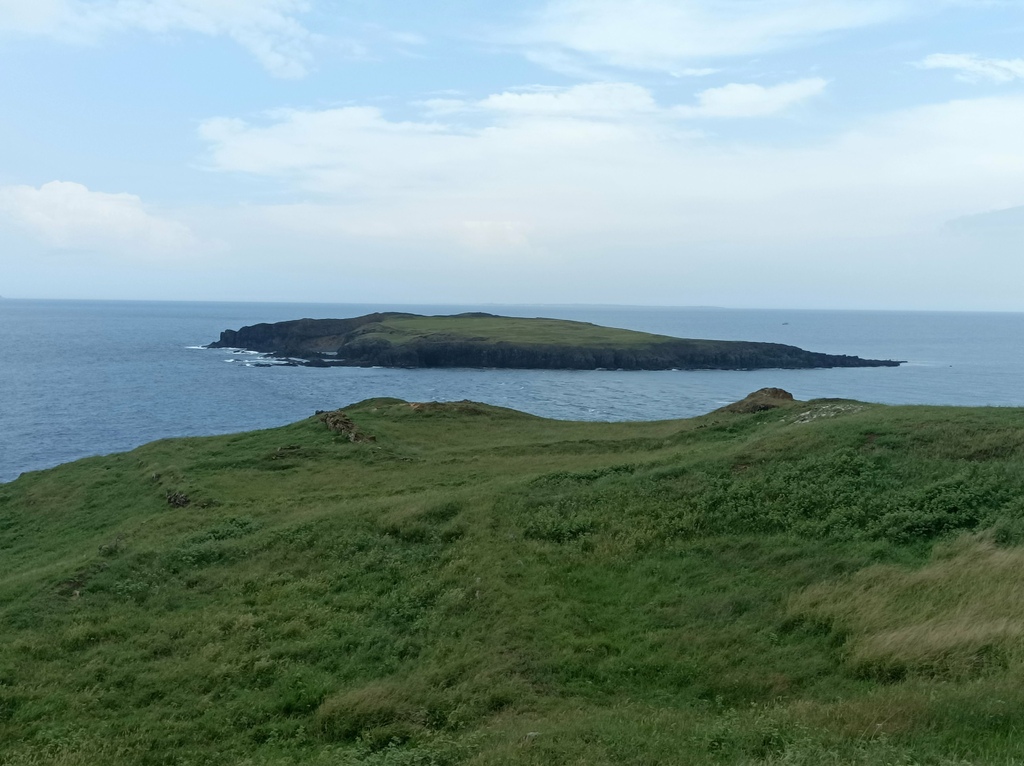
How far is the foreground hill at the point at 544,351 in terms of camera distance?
120 metres

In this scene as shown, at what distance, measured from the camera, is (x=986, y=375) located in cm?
10775

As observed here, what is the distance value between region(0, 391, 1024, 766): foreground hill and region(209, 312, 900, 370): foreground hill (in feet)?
313

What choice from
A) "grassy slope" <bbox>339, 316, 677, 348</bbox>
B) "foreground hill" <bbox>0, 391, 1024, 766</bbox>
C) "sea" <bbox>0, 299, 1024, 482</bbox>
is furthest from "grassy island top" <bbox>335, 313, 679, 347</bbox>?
"foreground hill" <bbox>0, 391, 1024, 766</bbox>

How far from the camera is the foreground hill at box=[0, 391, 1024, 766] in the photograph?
30.8 ft

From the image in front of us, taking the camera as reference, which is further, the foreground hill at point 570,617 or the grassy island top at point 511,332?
the grassy island top at point 511,332

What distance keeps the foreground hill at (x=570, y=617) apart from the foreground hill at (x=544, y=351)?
95.3 meters

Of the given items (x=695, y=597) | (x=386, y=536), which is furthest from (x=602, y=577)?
(x=386, y=536)

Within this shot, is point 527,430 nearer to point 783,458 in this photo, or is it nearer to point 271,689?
point 783,458

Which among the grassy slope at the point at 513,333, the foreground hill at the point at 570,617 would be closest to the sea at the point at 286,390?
the grassy slope at the point at 513,333

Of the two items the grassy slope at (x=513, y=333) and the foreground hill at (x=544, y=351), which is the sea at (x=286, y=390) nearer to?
the foreground hill at (x=544, y=351)

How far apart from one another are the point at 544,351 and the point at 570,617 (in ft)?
357

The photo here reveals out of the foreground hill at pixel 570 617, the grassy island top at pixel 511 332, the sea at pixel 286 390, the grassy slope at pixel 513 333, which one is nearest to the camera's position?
the foreground hill at pixel 570 617

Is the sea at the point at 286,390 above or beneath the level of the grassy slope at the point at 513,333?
beneath

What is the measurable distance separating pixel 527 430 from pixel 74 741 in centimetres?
3118
